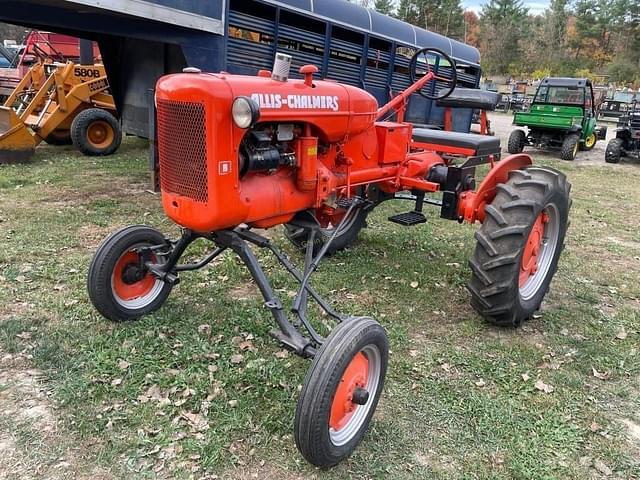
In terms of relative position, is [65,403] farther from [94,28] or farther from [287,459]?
[94,28]

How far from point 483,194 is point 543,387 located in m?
1.39

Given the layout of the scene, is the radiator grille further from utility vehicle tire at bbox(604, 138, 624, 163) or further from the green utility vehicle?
utility vehicle tire at bbox(604, 138, 624, 163)

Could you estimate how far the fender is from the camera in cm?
369

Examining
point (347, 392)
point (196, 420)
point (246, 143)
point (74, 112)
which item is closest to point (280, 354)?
point (196, 420)

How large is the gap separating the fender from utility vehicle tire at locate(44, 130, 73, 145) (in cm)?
792

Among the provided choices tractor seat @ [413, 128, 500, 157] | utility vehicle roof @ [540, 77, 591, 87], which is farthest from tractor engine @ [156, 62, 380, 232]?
utility vehicle roof @ [540, 77, 591, 87]

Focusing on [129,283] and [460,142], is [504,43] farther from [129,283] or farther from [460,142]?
[129,283]

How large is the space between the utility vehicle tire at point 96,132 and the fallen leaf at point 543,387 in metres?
7.73

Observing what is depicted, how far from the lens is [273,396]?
8.94 ft

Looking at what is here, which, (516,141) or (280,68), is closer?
(280,68)

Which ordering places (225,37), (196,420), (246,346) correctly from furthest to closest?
1. (225,37)
2. (246,346)
3. (196,420)

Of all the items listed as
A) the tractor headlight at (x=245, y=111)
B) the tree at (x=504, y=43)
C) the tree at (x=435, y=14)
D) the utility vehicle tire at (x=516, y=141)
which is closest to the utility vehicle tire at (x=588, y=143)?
the utility vehicle tire at (x=516, y=141)

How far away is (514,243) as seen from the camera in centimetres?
325

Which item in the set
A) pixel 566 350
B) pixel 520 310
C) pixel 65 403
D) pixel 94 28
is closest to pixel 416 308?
pixel 520 310
